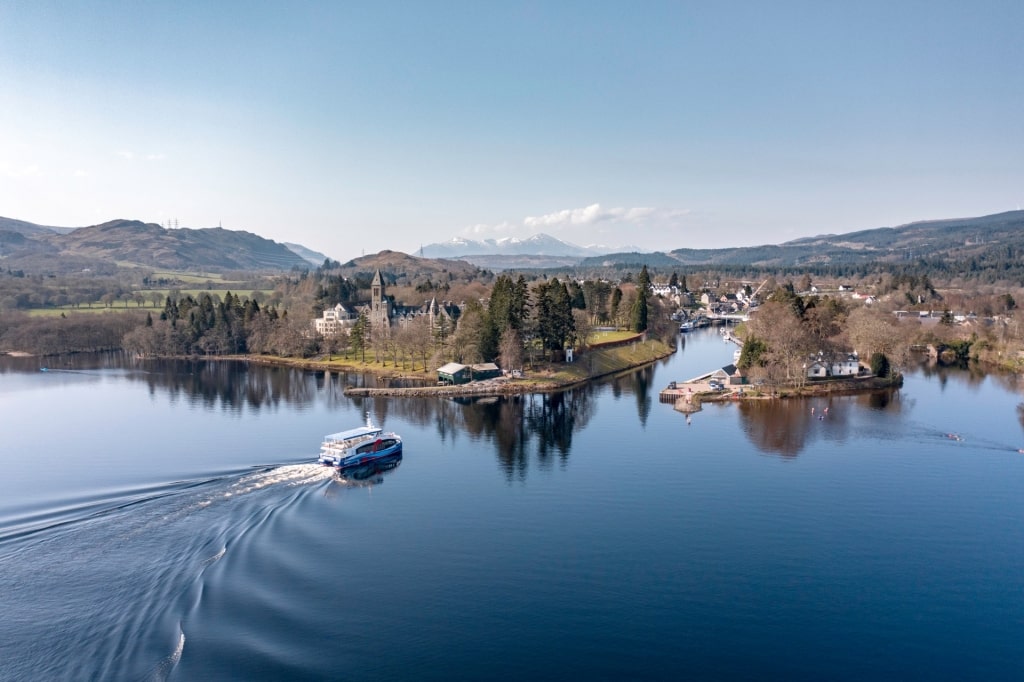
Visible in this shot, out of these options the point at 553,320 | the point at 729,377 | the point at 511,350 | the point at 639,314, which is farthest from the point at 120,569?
the point at 639,314

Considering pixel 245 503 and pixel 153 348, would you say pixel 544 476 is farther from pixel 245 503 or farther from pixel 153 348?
pixel 153 348

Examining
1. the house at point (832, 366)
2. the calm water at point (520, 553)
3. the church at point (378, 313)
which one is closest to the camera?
the calm water at point (520, 553)

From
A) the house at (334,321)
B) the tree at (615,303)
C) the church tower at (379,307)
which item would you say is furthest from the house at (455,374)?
the tree at (615,303)

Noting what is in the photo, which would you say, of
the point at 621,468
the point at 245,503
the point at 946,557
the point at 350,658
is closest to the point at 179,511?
the point at 245,503

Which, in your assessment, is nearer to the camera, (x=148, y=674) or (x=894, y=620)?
(x=148, y=674)

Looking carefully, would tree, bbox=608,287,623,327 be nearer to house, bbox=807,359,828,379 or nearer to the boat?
house, bbox=807,359,828,379

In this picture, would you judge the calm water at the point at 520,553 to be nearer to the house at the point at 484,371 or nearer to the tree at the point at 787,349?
the tree at the point at 787,349

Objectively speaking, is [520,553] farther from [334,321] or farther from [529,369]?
[334,321]
